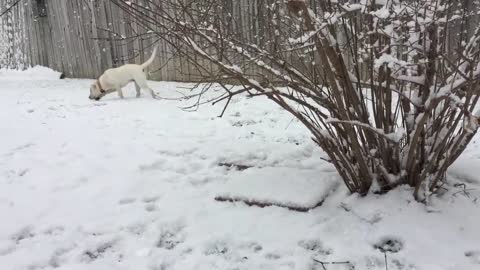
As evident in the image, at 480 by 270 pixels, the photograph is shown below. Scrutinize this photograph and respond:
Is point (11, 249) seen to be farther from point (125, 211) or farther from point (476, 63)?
point (476, 63)

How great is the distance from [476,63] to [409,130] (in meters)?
0.57

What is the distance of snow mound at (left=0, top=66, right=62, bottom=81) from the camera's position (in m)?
13.0

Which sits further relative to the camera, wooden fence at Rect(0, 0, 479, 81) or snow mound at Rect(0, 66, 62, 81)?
→ snow mound at Rect(0, 66, 62, 81)

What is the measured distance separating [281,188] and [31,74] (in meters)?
12.3

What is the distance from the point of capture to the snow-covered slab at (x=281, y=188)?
3.21 m

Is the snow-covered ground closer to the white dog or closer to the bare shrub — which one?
the bare shrub

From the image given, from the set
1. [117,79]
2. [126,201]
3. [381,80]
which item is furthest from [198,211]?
[117,79]

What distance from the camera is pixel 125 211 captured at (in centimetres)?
338

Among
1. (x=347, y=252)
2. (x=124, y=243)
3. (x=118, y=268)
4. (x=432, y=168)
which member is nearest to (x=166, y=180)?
(x=124, y=243)

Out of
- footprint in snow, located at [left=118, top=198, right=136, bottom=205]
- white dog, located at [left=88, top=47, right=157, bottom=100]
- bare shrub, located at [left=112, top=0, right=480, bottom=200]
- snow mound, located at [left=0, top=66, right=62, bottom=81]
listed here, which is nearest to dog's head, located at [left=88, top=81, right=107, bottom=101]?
white dog, located at [left=88, top=47, right=157, bottom=100]

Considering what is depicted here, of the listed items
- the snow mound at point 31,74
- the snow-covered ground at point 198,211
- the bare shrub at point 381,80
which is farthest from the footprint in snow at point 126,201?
the snow mound at point 31,74

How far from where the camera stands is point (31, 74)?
1371cm

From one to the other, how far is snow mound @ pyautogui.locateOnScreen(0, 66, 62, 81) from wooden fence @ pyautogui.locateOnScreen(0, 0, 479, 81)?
0.17 metres

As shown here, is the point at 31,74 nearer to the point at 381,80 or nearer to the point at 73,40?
the point at 73,40
